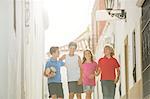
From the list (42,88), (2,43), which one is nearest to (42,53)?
(42,88)

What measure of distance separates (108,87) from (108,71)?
156mm

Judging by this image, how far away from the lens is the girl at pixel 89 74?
11.0 feet

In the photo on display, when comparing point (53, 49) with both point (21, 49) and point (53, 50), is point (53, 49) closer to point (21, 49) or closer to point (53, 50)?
point (53, 50)

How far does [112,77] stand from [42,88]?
0.67 m

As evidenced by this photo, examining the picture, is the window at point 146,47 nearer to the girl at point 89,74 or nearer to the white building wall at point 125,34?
the white building wall at point 125,34

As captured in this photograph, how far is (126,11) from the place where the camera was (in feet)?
11.4

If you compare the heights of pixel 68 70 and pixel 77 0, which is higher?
pixel 77 0

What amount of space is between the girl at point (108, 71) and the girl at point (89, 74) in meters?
0.07

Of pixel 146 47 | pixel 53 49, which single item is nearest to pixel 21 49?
pixel 53 49

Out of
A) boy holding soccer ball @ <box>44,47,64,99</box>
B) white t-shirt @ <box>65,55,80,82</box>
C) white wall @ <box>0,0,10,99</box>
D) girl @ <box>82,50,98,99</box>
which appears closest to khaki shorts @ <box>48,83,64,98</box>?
boy holding soccer ball @ <box>44,47,64,99</box>

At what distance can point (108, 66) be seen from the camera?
3.43 m

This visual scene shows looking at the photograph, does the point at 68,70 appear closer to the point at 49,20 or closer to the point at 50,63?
the point at 50,63

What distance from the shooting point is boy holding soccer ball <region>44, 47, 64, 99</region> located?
3410 millimetres

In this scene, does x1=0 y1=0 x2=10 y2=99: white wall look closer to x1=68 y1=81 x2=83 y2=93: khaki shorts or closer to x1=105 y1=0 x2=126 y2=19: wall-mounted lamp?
x1=68 y1=81 x2=83 y2=93: khaki shorts
